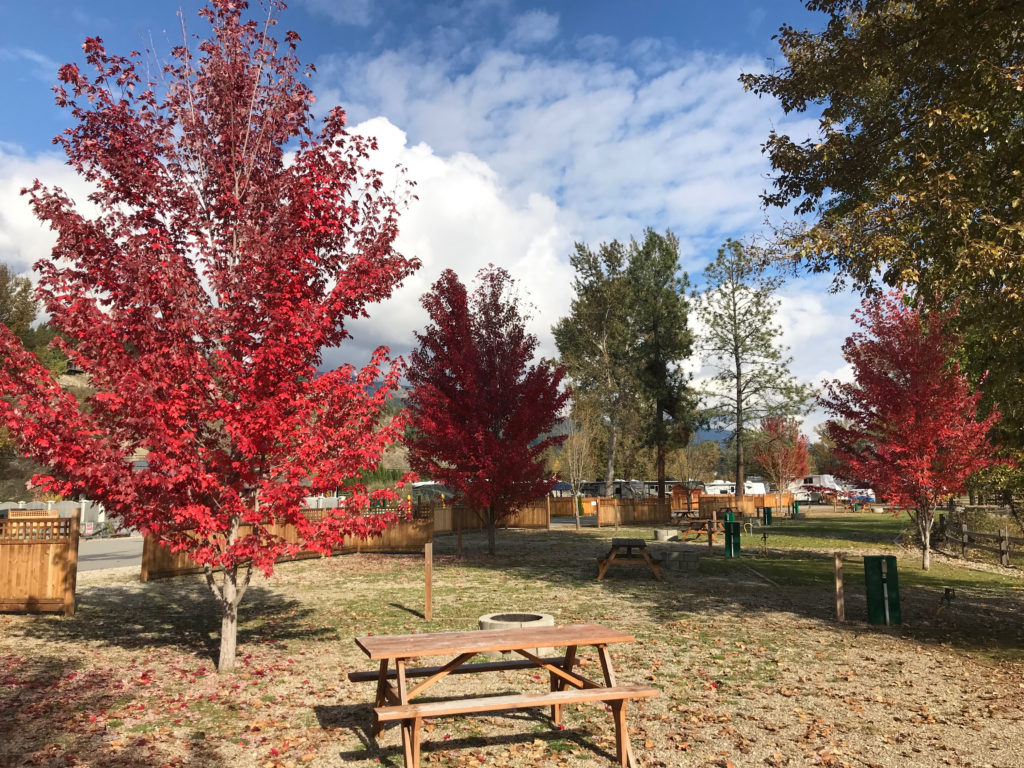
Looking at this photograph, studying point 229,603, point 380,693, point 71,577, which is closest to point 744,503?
point 71,577

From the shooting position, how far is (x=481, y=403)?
64.9ft

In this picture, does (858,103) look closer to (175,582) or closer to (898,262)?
(898,262)

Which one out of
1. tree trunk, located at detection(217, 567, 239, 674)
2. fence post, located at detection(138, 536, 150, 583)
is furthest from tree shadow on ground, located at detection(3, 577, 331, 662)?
fence post, located at detection(138, 536, 150, 583)

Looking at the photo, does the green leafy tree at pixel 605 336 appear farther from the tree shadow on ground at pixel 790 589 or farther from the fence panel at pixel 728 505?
the tree shadow on ground at pixel 790 589

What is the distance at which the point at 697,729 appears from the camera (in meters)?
6.13

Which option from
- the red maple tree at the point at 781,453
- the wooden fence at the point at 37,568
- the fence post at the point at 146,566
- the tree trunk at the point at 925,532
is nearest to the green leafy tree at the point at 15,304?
the fence post at the point at 146,566

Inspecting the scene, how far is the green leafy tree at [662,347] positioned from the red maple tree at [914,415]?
21745mm

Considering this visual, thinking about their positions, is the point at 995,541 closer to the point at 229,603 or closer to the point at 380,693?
the point at 380,693

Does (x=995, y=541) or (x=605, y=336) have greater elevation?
(x=605, y=336)

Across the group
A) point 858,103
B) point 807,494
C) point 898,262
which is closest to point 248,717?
point 898,262

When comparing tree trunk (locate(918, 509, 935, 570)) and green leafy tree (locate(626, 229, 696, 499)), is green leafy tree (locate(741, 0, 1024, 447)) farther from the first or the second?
green leafy tree (locate(626, 229, 696, 499))

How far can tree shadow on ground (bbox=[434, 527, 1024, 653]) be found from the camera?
10492 mm

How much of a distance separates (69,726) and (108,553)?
20159 mm

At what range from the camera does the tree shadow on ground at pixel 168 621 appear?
387 inches
